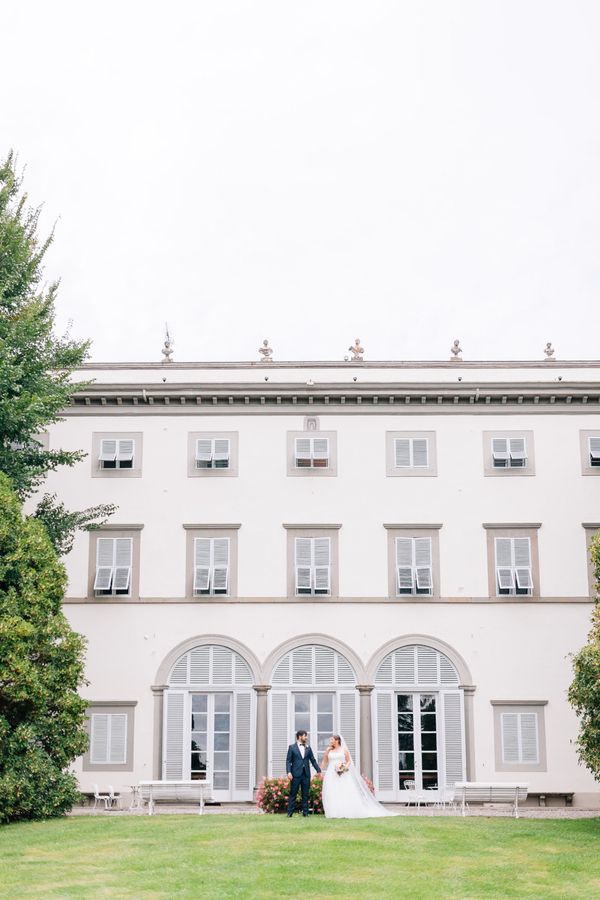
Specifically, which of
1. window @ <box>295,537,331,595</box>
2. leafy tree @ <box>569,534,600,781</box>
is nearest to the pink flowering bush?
leafy tree @ <box>569,534,600,781</box>

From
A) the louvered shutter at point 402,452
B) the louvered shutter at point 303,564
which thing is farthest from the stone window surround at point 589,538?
the louvered shutter at point 303,564

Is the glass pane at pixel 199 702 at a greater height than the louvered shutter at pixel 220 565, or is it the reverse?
the louvered shutter at pixel 220 565

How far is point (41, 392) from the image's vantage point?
24.2 meters

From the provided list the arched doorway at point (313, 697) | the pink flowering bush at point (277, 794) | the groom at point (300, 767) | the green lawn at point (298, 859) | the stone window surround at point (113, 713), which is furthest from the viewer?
the arched doorway at point (313, 697)

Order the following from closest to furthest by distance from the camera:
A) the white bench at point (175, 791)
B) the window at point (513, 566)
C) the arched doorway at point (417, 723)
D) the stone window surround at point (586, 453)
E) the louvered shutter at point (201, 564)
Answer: the white bench at point (175, 791)
the arched doorway at point (417, 723)
the window at point (513, 566)
the louvered shutter at point (201, 564)
the stone window surround at point (586, 453)

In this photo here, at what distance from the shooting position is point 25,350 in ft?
78.3

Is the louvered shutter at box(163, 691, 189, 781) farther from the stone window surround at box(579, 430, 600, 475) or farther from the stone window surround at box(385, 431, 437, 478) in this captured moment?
the stone window surround at box(579, 430, 600, 475)

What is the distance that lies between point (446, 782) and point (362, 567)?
17.5ft

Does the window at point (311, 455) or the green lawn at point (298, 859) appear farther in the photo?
the window at point (311, 455)

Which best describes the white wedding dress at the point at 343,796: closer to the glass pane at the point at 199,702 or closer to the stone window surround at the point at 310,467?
the glass pane at the point at 199,702

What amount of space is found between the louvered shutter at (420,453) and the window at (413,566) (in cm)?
186

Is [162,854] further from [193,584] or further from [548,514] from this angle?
[548,514]

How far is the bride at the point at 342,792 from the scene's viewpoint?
19.4 metres

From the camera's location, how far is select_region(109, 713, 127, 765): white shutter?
2723cm
